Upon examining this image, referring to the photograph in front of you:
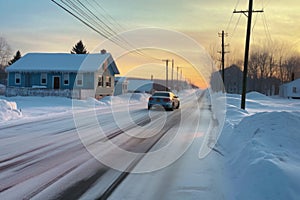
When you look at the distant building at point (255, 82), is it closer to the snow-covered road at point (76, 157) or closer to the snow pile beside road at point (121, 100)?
the snow pile beside road at point (121, 100)

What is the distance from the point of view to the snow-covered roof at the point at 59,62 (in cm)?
4003

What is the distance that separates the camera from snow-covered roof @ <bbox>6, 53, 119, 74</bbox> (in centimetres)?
4003

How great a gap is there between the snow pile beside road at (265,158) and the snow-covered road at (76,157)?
3.74 feet

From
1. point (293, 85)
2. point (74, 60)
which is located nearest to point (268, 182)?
point (74, 60)

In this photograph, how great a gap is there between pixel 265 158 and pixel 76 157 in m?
4.29

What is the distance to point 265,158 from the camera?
20.8 feet

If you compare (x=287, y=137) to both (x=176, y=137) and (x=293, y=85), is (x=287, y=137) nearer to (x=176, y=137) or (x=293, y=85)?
(x=176, y=137)

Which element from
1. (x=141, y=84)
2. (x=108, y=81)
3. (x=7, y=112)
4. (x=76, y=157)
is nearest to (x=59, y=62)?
(x=108, y=81)

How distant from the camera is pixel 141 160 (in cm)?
775

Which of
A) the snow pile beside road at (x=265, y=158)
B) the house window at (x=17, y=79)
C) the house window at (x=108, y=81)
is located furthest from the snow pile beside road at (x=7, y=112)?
the house window at (x=108, y=81)

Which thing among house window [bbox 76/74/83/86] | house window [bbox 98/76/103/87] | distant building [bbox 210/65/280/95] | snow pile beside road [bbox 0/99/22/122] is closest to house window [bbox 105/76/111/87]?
house window [bbox 98/76/103/87]

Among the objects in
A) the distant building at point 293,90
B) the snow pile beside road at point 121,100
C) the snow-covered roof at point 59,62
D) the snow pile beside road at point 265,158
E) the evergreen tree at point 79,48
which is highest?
the evergreen tree at point 79,48

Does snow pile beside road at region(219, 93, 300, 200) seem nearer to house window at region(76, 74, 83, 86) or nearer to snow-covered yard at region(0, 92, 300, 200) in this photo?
snow-covered yard at region(0, 92, 300, 200)

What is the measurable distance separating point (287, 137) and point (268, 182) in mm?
3518
